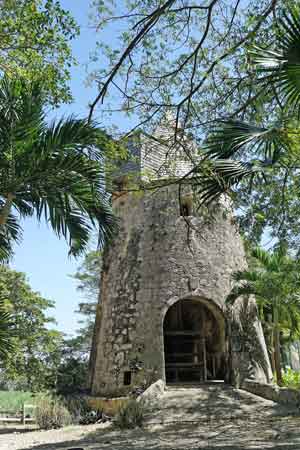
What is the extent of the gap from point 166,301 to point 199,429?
4024 millimetres

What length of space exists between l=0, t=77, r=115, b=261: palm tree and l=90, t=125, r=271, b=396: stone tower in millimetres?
4163

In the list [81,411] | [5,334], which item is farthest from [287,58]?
[81,411]

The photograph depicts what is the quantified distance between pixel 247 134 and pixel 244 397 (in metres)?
6.84

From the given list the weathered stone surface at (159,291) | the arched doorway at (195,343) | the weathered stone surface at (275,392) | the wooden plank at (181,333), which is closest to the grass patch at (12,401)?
the weathered stone surface at (159,291)

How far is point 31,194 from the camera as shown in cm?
551

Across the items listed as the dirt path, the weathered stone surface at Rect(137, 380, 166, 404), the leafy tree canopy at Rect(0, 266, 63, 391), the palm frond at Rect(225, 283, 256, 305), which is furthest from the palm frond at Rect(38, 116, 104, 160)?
the leafy tree canopy at Rect(0, 266, 63, 391)

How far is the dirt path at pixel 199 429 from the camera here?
560cm

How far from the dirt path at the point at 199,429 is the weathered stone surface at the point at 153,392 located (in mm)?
164

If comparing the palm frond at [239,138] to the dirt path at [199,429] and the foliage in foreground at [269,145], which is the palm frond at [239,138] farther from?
the dirt path at [199,429]

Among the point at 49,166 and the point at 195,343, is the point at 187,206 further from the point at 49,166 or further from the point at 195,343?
the point at 49,166

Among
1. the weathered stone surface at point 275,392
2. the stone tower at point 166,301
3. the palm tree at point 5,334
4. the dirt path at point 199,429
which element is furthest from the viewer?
the stone tower at point 166,301

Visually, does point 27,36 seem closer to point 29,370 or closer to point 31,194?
point 31,194

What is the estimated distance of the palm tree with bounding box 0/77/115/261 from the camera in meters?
5.05

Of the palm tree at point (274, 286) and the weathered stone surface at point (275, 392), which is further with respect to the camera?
the palm tree at point (274, 286)
